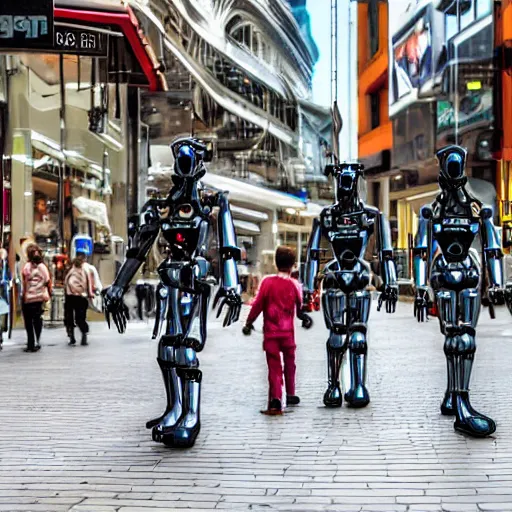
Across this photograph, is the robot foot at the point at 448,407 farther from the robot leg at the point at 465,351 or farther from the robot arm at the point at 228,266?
the robot arm at the point at 228,266

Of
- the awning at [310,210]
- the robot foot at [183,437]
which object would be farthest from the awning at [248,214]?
the robot foot at [183,437]

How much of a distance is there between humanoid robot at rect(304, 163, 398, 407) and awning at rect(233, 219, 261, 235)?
1692 cm

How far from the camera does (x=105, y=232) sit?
20.9m

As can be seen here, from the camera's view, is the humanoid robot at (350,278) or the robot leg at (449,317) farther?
the humanoid robot at (350,278)

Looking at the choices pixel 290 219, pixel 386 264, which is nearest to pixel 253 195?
pixel 290 219

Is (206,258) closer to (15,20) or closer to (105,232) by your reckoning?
(15,20)

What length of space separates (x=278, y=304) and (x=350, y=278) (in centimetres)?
69

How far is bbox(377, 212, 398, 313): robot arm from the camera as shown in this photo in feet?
28.3

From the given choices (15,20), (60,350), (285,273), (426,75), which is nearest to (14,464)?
(285,273)

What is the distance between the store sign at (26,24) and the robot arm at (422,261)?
4972 mm

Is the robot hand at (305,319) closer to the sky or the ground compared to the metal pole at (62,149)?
closer to the ground

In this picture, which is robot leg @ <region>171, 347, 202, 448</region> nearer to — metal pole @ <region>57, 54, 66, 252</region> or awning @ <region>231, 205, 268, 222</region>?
metal pole @ <region>57, 54, 66, 252</region>

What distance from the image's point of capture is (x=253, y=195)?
26844 mm

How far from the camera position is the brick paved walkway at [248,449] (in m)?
5.32
